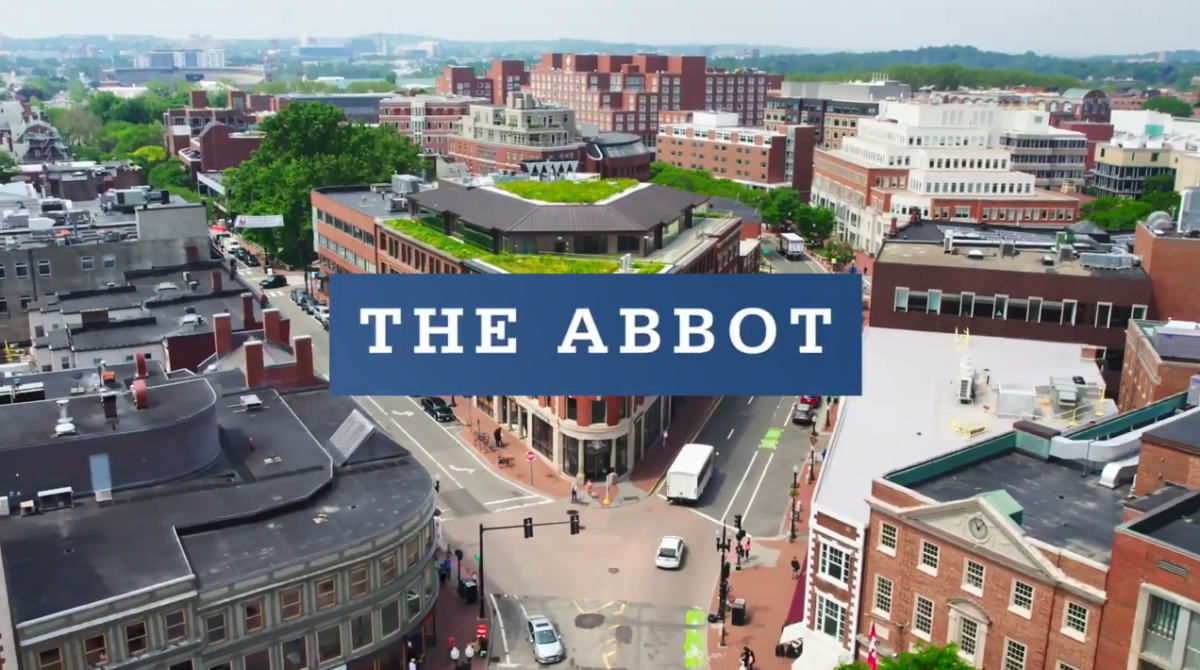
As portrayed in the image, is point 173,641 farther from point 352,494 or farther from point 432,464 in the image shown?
point 432,464

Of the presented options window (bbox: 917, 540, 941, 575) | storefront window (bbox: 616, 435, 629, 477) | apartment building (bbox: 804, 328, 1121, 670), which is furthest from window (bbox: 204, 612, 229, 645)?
storefront window (bbox: 616, 435, 629, 477)

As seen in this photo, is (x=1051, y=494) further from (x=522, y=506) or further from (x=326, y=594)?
(x=522, y=506)

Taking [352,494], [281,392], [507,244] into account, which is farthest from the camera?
[507,244]

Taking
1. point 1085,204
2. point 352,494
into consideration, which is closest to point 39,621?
point 352,494

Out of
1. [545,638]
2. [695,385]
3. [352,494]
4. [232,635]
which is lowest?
[545,638]

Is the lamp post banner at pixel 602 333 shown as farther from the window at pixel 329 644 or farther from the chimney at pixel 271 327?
the chimney at pixel 271 327

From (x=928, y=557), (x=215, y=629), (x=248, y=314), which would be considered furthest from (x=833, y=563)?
(x=248, y=314)
